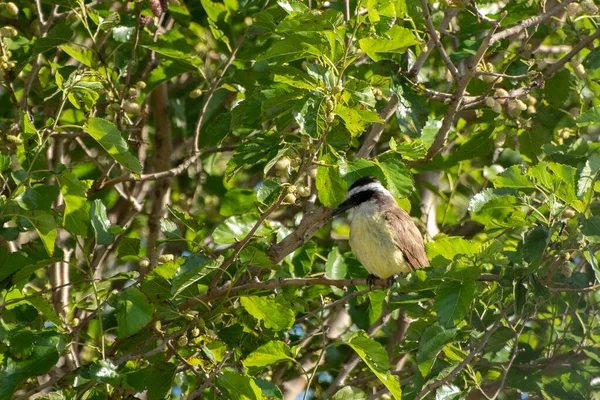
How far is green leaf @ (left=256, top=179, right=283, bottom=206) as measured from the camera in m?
4.91

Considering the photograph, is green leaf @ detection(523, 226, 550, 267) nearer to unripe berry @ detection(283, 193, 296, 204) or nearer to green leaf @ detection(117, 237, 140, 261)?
unripe berry @ detection(283, 193, 296, 204)

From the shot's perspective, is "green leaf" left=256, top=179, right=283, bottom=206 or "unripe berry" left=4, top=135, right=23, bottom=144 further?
"unripe berry" left=4, top=135, right=23, bottom=144

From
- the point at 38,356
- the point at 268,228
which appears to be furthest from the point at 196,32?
the point at 38,356

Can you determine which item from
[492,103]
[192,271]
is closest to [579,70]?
[492,103]

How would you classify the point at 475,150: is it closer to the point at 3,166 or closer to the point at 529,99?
the point at 529,99

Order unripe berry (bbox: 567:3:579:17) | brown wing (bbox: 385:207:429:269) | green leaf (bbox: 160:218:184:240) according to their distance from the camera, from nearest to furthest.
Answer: green leaf (bbox: 160:218:184:240), unripe berry (bbox: 567:3:579:17), brown wing (bbox: 385:207:429:269)

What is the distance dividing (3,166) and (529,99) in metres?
3.43

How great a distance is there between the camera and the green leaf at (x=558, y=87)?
651 cm

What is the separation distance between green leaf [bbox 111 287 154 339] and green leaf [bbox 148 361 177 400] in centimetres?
33

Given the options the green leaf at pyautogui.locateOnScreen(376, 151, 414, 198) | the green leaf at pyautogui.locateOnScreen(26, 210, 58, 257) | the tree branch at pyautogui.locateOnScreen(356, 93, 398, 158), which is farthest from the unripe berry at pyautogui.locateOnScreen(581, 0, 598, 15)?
the green leaf at pyautogui.locateOnScreen(26, 210, 58, 257)

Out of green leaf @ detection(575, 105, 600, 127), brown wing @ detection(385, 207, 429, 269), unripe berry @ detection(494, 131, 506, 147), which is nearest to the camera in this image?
green leaf @ detection(575, 105, 600, 127)

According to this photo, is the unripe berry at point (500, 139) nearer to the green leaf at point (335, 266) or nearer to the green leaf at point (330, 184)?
the green leaf at point (335, 266)

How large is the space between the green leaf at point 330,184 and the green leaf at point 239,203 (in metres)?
1.15

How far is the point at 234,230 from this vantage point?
5914mm
